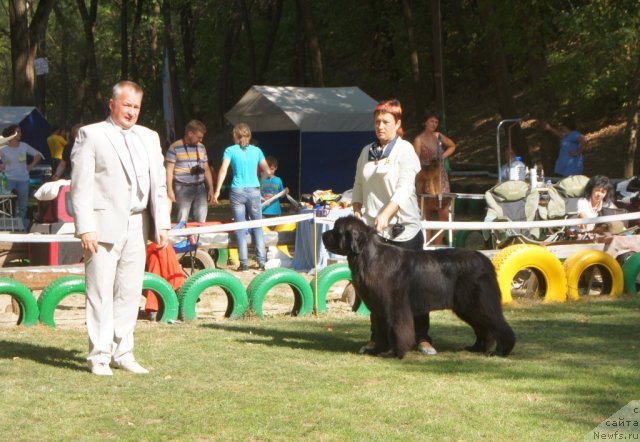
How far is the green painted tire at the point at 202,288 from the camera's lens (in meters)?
10.8

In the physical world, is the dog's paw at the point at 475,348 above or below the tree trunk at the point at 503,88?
below

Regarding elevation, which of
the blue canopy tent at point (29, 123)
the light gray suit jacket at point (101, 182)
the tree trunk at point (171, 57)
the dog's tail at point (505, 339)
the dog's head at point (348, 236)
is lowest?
the dog's tail at point (505, 339)

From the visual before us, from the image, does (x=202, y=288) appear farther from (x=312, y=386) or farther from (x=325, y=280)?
(x=312, y=386)

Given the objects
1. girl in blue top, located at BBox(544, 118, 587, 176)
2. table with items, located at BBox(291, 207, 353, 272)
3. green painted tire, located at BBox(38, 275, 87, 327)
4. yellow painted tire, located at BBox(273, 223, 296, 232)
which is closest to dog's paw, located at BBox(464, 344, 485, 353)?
green painted tire, located at BBox(38, 275, 87, 327)

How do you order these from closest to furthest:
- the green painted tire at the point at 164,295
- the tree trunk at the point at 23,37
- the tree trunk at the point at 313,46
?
the green painted tire at the point at 164,295
the tree trunk at the point at 23,37
the tree trunk at the point at 313,46

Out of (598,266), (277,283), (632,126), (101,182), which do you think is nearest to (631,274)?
(598,266)

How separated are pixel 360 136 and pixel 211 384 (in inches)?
773

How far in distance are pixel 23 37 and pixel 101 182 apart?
65.9ft

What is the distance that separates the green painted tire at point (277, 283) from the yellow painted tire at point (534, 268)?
183 centimetres

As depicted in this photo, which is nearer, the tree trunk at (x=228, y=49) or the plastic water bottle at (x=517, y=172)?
the plastic water bottle at (x=517, y=172)

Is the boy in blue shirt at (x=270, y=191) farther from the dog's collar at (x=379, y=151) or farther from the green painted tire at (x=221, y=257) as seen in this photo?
the dog's collar at (x=379, y=151)

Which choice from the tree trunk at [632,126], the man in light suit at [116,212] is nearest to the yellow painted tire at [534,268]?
the man in light suit at [116,212]

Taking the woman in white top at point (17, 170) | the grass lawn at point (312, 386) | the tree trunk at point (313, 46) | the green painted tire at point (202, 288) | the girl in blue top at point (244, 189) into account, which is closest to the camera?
the grass lawn at point (312, 386)

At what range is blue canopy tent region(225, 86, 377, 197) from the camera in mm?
26562
